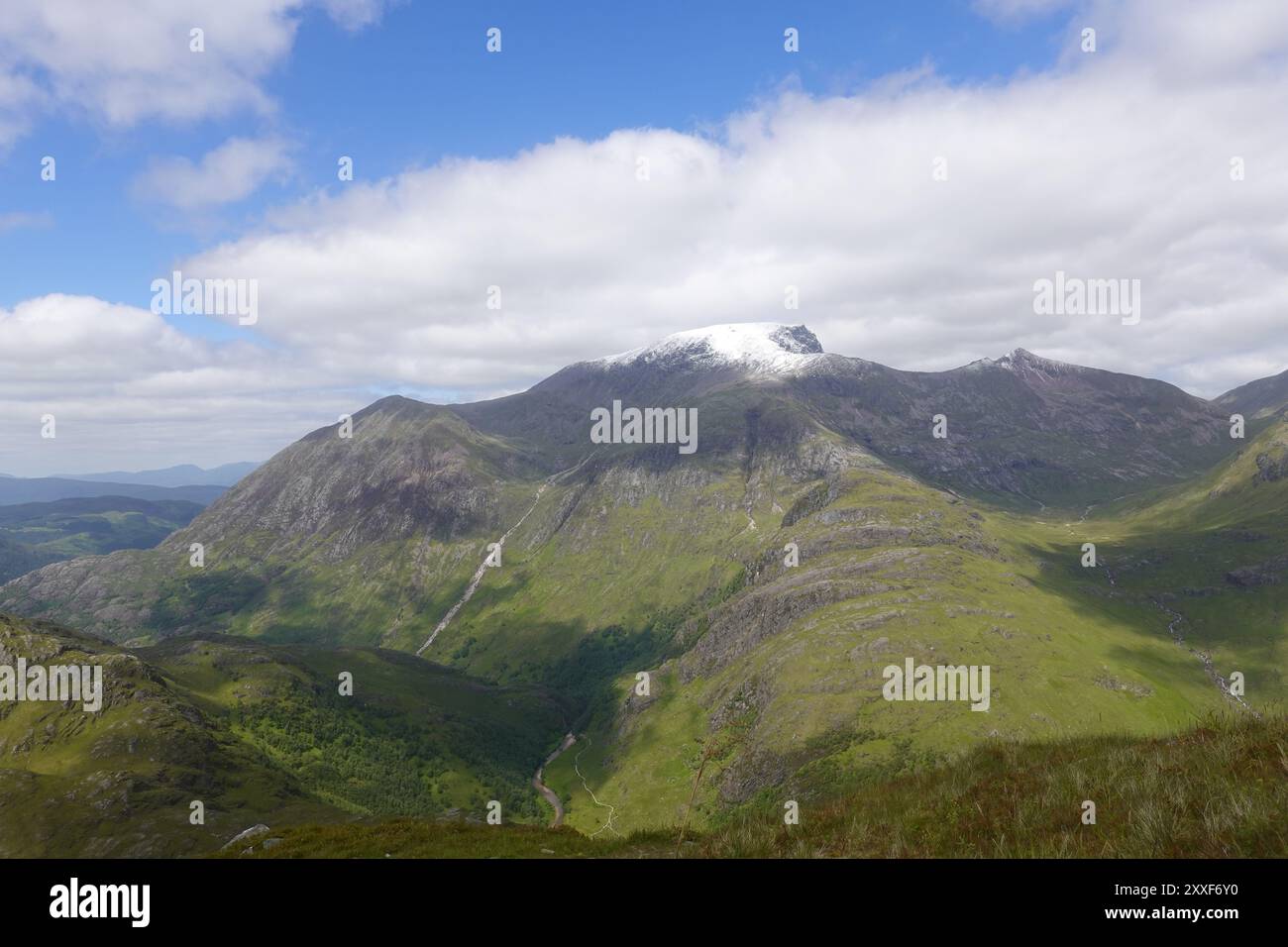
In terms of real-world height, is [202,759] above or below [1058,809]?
below

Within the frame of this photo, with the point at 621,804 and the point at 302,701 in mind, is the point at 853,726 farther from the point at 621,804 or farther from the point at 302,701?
the point at 302,701

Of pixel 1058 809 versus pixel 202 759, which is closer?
pixel 1058 809

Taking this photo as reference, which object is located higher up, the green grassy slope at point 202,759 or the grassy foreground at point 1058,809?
the grassy foreground at point 1058,809

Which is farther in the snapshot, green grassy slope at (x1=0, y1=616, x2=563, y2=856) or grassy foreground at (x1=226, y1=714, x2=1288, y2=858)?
green grassy slope at (x1=0, y1=616, x2=563, y2=856)

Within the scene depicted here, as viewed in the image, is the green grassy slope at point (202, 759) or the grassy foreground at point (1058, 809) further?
the green grassy slope at point (202, 759)

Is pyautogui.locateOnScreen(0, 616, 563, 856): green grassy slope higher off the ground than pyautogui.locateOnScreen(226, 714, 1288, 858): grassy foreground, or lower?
lower
